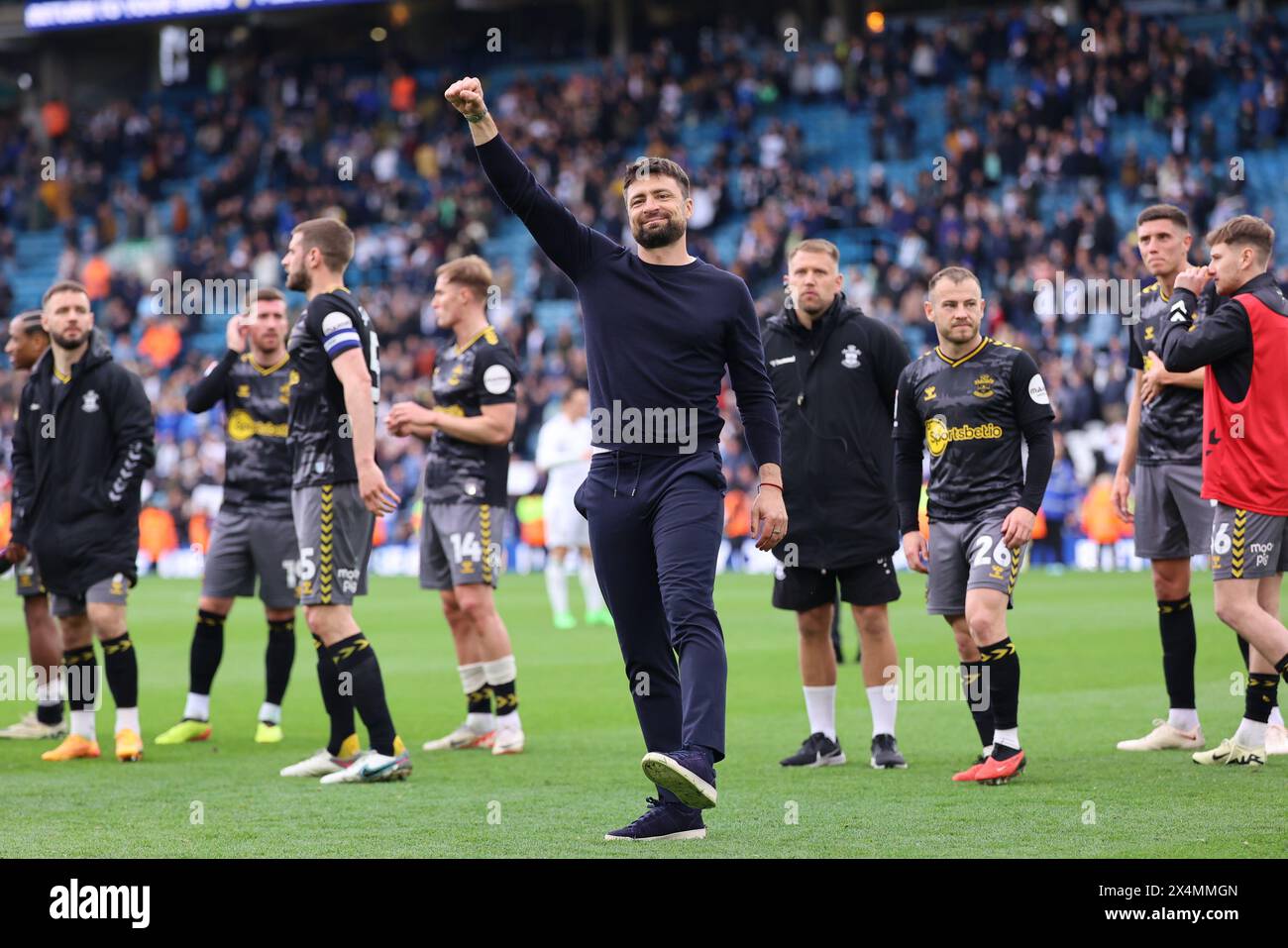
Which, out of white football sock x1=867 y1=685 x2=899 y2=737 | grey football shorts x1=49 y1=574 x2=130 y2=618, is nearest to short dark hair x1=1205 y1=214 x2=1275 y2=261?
white football sock x1=867 y1=685 x2=899 y2=737

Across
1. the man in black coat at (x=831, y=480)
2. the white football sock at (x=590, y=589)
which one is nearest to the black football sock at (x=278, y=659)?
the man in black coat at (x=831, y=480)

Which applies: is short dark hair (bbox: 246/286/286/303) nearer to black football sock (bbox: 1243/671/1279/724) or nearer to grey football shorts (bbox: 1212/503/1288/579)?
grey football shorts (bbox: 1212/503/1288/579)

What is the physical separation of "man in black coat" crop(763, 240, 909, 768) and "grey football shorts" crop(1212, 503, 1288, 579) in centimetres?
155

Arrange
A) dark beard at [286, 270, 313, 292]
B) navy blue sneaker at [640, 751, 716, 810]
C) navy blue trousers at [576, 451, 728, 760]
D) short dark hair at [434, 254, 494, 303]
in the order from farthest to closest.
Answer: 1. short dark hair at [434, 254, 494, 303]
2. dark beard at [286, 270, 313, 292]
3. navy blue trousers at [576, 451, 728, 760]
4. navy blue sneaker at [640, 751, 716, 810]

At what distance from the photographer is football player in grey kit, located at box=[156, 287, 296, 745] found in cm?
966

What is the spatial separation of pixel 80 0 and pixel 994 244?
24.4 meters

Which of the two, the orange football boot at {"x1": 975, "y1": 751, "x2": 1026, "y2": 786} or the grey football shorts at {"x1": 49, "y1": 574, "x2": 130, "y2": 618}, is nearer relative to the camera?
the orange football boot at {"x1": 975, "y1": 751, "x2": 1026, "y2": 786}

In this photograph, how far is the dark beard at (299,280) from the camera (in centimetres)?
796

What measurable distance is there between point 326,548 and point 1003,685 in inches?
122

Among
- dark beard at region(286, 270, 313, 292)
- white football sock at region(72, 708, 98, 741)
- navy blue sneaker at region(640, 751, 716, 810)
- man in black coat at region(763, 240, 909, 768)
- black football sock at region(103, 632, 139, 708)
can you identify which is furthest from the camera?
white football sock at region(72, 708, 98, 741)

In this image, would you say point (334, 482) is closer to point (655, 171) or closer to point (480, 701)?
point (480, 701)

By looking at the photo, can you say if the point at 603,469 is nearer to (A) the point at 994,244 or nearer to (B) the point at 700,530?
(B) the point at 700,530

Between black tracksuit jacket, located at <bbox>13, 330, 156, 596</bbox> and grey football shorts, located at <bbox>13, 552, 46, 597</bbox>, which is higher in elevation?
black tracksuit jacket, located at <bbox>13, 330, 156, 596</bbox>
